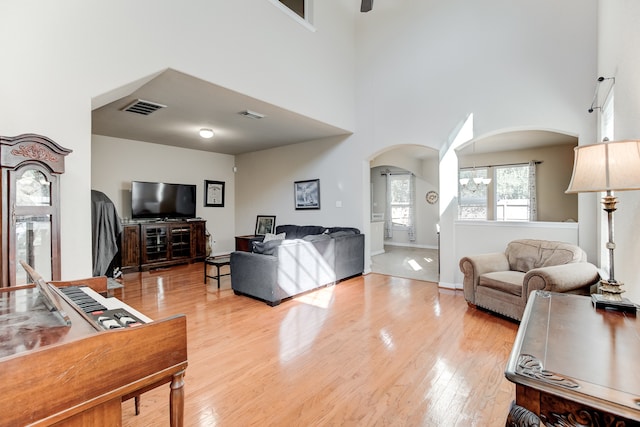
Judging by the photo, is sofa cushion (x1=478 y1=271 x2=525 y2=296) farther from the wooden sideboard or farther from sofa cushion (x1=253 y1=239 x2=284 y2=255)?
sofa cushion (x1=253 y1=239 x2=284 y2=255)

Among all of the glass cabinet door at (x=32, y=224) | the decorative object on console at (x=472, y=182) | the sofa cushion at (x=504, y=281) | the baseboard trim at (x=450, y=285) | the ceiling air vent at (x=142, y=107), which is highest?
the ceiling air vent at (x=142, y=107)

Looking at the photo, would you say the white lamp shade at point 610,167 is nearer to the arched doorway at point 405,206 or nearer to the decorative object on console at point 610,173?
the decorative object on console at point 610,173

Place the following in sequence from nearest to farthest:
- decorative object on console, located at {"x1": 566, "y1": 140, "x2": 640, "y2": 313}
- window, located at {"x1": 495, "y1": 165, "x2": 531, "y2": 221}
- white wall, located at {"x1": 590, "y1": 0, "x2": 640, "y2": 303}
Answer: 1. decorative object on console, located at {"x1": 566, "y1": 140, "x2": 640, "y2": 313}
2. white wall, located at {"x1": 590, "y1": 0, "x2": 640, "y2": 303}
3. window, located at {"x1": 495, "y1": 165, "x2": 531, "y2": 221}

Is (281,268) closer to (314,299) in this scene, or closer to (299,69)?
(314,299)

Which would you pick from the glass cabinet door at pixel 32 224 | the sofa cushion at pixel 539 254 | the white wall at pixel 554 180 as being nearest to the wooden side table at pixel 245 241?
the glass cabinet door at pixel 32 224

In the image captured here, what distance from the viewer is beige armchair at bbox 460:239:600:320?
115 inches

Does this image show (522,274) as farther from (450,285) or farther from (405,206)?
(405,206)

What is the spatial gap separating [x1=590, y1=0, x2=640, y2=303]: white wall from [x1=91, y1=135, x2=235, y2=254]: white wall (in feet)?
23.8

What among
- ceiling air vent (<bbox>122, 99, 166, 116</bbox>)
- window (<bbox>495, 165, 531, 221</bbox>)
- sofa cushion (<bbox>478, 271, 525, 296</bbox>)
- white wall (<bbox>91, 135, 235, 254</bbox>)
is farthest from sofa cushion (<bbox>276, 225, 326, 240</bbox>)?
window (<bbox>495, 165, 531, 221</bbox>)

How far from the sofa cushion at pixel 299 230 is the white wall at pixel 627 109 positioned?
14.7ft

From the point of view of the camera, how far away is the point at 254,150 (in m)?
7.61

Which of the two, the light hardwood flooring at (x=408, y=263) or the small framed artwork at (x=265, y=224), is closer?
the light hardwood flooring at (x=408, y=263)

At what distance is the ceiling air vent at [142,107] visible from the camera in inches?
164

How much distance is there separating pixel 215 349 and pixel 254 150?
5638 millimetres
